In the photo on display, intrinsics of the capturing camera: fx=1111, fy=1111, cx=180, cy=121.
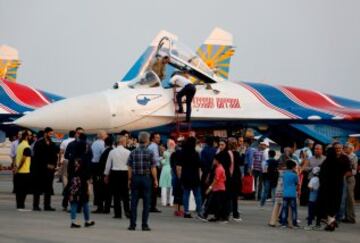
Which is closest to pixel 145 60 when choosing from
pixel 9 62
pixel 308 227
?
pixel 308 227

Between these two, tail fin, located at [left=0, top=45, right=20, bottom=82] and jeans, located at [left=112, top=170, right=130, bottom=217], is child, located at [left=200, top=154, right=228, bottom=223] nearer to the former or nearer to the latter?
jeans, located at [left=112, top=170, right=130, bottom=217]

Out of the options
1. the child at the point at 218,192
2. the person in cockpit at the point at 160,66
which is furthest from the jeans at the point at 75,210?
the person in cockpit at the point at 160,66

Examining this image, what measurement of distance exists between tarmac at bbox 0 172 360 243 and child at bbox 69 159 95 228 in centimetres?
22

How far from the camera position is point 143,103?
2883 cm

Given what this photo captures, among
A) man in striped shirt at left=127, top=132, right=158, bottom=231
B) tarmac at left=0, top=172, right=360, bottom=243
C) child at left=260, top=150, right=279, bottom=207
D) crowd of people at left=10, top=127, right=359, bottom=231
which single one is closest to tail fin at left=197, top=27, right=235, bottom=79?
child at left=260, top=150, right=279, bottom=207

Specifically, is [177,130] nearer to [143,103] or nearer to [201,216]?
[143,103]

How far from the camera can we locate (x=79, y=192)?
1686 centimetres

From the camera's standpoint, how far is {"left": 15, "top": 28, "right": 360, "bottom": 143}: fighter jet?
92.0 ft

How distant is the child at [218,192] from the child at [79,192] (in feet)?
9.40

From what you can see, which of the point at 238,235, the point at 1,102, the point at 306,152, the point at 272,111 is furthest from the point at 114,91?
the point at 1,102

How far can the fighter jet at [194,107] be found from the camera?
2803 cm

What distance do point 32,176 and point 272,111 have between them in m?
12.0

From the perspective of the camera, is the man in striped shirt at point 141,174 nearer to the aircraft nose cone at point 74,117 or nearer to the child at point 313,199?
the child at point 313,199

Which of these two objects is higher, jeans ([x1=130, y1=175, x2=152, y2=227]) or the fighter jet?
the fighter jet
